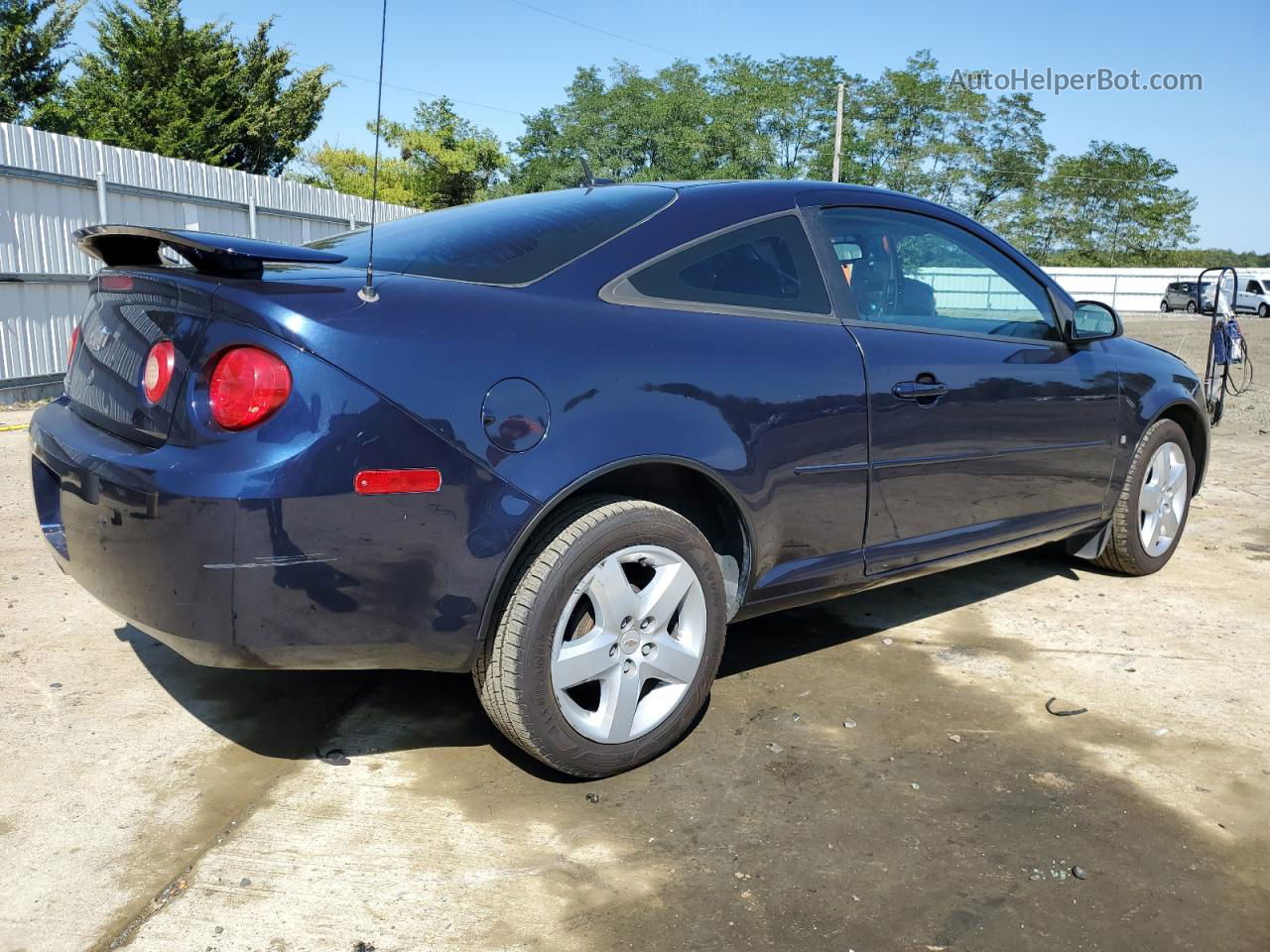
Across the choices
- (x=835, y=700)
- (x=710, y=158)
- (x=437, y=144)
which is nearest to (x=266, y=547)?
(x=835, y=700)

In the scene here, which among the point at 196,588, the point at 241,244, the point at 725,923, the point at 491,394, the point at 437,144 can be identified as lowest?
the point at 725,923

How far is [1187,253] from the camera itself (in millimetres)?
60375

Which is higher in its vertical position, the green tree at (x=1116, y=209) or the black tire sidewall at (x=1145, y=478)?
the green tree at (x=1116, y=209)

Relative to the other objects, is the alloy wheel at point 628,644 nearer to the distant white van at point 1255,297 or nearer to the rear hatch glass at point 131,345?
the rear hatch glass at point 131,345

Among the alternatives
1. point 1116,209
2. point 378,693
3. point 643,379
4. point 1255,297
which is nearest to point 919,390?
point 643,379

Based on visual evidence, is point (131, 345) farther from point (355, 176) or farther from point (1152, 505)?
point (355, 176)

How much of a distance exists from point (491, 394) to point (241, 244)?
0.63 metres

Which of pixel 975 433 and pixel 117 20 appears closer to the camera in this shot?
pixel 975 433

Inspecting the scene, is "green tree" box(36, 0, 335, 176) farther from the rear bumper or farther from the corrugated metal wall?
the rear bumper

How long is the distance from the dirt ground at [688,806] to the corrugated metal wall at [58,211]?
7.07m

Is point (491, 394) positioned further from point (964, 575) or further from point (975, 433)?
point (964, 575)

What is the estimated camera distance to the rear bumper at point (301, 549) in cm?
219

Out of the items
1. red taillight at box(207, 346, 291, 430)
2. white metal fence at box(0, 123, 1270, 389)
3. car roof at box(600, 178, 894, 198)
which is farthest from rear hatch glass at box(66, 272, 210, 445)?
white metal fence at box(0, 123, 1270, 389)

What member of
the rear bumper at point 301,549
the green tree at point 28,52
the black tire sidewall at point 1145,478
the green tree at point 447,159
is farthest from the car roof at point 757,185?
the green tree at point 447,159
